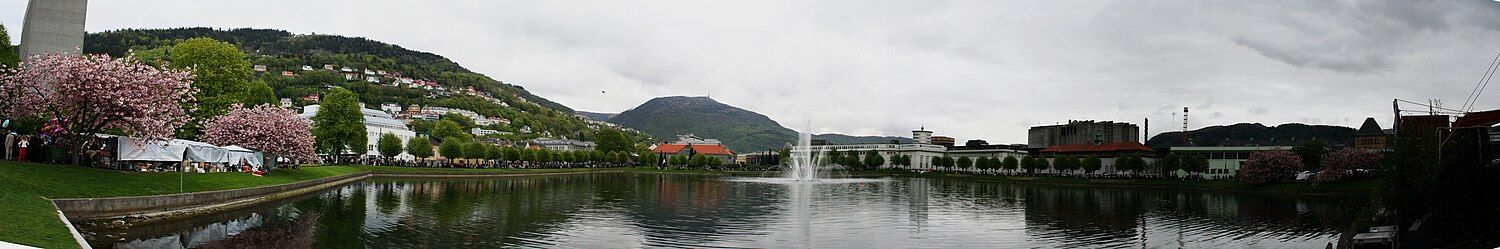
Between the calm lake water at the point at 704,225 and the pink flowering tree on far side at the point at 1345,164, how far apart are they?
25.9m

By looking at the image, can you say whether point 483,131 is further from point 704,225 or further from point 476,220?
point 704,225

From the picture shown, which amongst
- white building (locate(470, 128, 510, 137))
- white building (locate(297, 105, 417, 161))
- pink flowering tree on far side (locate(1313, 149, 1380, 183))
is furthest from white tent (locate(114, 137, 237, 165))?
white building (locate(470, 128, 510, 137))

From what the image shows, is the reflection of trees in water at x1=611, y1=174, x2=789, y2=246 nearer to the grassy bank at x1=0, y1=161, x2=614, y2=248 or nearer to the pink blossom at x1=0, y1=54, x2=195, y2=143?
the grassy bank at x1=0, y1=161, x2=614, y2=248

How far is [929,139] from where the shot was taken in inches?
7633

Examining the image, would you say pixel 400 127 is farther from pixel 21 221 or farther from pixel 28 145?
pixel 21 221

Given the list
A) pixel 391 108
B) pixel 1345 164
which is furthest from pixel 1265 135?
pixel 391 108

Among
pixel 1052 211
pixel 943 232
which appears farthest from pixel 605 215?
pixel 1052 211

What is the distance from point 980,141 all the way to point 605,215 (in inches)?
6390

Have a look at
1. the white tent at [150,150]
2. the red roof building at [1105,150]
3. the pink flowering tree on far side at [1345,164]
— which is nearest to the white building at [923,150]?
the red roof building at [1105,150]

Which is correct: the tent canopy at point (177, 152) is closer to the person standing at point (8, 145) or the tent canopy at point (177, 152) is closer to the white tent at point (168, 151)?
the white tent at point (168, 151)

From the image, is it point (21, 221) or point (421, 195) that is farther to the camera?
point (421, 195)

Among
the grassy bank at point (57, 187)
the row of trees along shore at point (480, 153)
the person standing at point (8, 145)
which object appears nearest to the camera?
the grassy bank at point (57, 187)

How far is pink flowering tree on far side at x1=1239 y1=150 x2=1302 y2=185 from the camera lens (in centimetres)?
7000

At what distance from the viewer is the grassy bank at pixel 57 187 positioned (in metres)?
15.5
